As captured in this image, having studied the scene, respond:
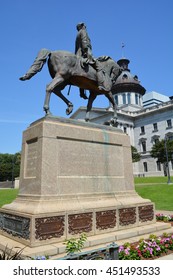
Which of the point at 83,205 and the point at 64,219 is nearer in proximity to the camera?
the point at 64,219

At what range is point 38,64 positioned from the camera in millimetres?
8453

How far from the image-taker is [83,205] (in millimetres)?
7543

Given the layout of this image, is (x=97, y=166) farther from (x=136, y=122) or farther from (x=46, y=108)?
(x=136, y=122)

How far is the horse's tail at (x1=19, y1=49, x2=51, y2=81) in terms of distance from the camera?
826 centimetres

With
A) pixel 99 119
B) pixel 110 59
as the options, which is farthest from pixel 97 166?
pixel 99 119

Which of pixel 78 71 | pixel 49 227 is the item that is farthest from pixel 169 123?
pixel 49 227

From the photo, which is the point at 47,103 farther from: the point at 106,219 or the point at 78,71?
the point at 106,219

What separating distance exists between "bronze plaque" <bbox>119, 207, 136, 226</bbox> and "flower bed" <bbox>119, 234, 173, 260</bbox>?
59.3 inches

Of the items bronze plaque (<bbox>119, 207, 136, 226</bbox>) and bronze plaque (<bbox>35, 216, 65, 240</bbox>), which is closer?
bronze plaque (<bbox>35, 216, 65, 240</bbox>)

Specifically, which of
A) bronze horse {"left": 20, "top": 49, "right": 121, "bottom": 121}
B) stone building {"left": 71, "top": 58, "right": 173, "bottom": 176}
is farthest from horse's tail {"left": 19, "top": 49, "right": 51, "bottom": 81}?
stone building {"left": 71, "top": 58, "right": 173, "bottom": 176}

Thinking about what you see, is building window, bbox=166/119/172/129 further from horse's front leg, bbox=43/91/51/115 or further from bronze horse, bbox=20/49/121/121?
horse's front leg, bbox=43/91/51/115

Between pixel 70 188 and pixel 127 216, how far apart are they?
2.22 meters

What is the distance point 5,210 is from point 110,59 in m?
7.19
